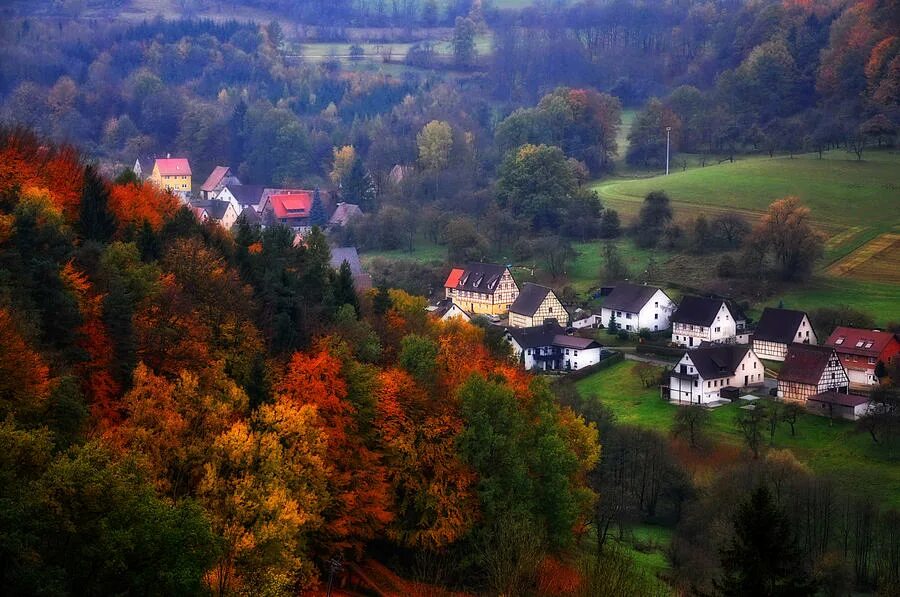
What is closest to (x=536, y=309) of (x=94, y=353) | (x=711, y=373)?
(x=711, y=373)

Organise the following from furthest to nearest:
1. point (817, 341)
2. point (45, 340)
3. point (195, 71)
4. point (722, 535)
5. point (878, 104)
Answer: point (195, 71) → point (878, 104) → point (817, 341) → point (722, 535) → point (45, 340)

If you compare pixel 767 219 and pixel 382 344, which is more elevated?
pixel 382 344

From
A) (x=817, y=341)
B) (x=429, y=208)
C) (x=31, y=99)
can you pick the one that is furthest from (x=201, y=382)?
(x=31, y=99)

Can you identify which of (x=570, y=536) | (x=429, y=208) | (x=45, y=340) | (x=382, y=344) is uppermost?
(x=45, y=340)

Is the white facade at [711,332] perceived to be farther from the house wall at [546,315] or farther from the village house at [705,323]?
the house wall at [546,315]

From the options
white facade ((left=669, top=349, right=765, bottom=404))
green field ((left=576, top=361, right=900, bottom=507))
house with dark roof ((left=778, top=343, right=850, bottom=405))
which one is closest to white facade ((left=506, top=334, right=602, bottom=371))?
green field ((left=576, top=361, right=900, bottom=507))

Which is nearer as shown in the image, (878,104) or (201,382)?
(201,382)

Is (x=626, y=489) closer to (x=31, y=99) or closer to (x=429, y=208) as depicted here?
(x=429, y=208)

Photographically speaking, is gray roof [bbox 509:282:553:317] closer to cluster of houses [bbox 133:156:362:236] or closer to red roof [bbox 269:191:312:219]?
cluster of houses [bbox 133:156:362:236]
